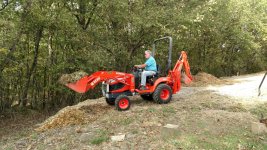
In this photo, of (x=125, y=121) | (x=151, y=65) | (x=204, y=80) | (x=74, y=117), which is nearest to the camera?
(x=125, y=121)

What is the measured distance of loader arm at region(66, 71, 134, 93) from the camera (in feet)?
29.7

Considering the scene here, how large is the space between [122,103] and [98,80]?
95 centimetres

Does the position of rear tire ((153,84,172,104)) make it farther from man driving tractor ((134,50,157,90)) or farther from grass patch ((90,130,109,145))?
grass patch ((90,130,109,145))

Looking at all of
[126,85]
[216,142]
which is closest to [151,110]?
[126,85]

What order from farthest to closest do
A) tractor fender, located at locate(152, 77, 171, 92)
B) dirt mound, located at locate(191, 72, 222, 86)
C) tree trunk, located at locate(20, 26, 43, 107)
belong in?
dirt mound, located at locate(191, 72, 222, 86), tree trunk, located at locate(20, 26, 43, 107), tractor fender, located at locate(152, 77, 171, 92)

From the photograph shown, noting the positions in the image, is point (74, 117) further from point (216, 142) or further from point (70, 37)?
point (70, 37)

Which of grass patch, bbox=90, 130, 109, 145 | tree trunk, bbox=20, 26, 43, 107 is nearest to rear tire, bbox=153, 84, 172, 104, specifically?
grass patch, bbox=90, 130, 109, 145

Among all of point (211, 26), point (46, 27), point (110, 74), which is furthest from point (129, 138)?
point (211, 26)

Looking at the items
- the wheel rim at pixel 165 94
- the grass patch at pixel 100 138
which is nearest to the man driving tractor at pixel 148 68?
the wheel rim at pixel 165 94

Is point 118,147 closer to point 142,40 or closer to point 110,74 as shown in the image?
point 110,74

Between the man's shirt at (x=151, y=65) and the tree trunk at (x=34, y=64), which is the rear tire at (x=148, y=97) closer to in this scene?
the man's shirt at (x=151, y=65)

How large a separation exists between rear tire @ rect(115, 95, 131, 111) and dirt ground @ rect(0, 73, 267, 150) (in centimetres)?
17

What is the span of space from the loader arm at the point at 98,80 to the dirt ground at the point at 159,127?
70cm

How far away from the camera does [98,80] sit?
9062 millimetres
